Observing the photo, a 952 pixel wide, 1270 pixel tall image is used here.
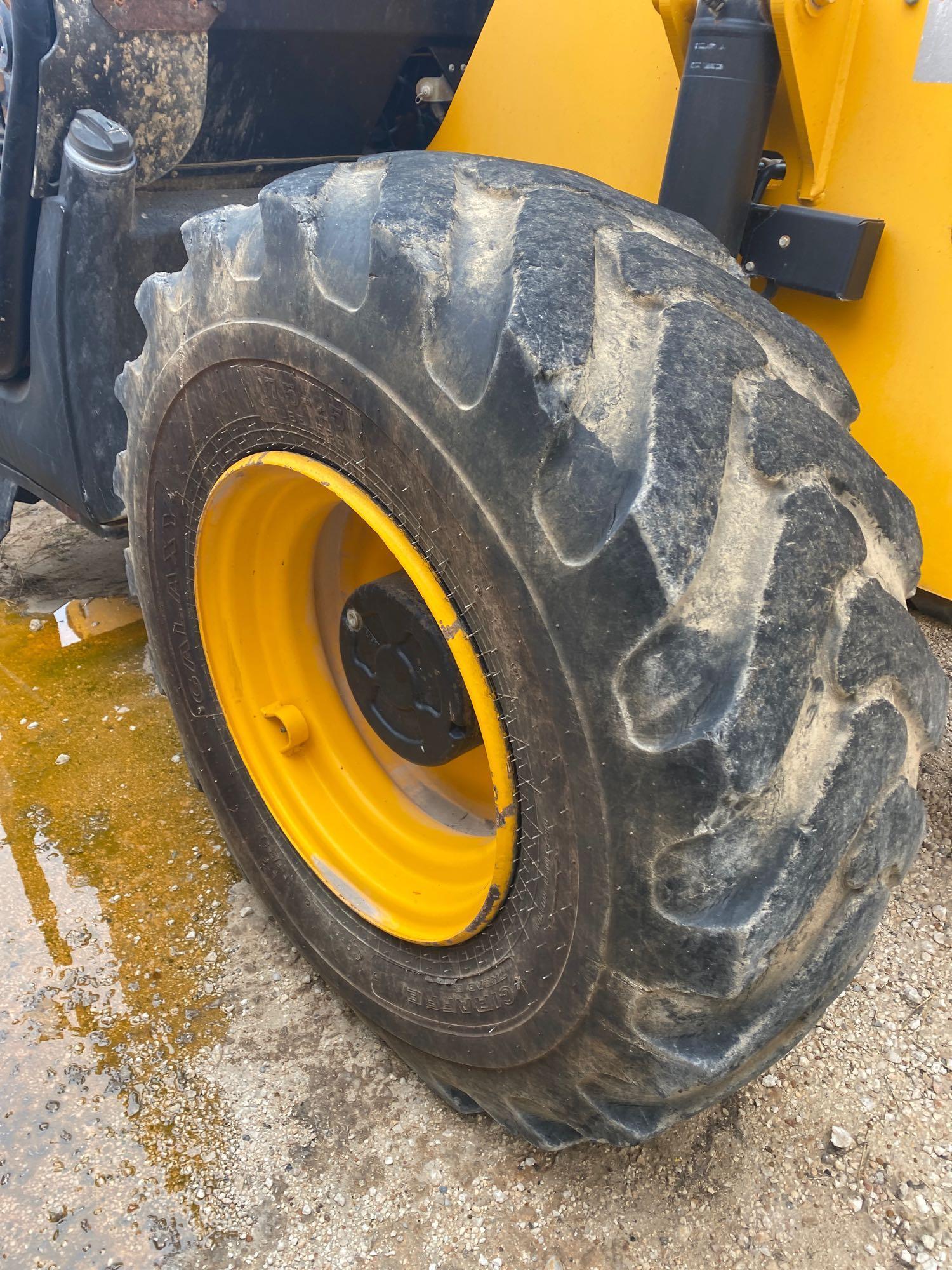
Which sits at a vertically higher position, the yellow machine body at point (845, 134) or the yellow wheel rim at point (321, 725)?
the yellow machine body at point (845, 134)

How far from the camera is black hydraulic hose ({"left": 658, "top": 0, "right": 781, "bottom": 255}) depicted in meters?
1.38

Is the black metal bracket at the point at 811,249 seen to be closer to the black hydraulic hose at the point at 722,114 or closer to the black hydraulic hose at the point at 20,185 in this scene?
the black hydraulic hose at the point at 722,114

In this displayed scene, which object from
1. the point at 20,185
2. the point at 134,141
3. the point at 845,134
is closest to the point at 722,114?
the point at 845,134

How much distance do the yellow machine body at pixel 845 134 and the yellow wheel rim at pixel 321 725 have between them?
0.81 metres

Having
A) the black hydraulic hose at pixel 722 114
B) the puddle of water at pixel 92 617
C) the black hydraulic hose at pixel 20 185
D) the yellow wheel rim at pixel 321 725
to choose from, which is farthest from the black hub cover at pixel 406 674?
the puddle of water at pixel 92 617

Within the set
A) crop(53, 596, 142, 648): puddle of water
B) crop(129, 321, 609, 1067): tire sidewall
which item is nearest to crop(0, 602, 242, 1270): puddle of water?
crop(53, 596, 142, 648): puddle of water

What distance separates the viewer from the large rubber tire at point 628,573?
0.95m

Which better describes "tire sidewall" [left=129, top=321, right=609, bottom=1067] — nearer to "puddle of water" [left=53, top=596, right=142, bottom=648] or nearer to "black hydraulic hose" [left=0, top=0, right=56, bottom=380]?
"black hydraulic hose" [left=0, top=0, right=56, bottom=380]

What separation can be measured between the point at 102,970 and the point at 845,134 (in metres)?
1.84

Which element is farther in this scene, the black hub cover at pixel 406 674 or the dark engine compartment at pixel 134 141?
the dark engine compartment at pixel 134 141

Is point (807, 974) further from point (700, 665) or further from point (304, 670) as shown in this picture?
point (304, 670)

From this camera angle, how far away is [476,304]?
103cm

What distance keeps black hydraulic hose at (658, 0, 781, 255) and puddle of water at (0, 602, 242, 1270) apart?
151cm

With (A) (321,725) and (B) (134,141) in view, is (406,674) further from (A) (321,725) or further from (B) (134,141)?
(B) (134,141)
